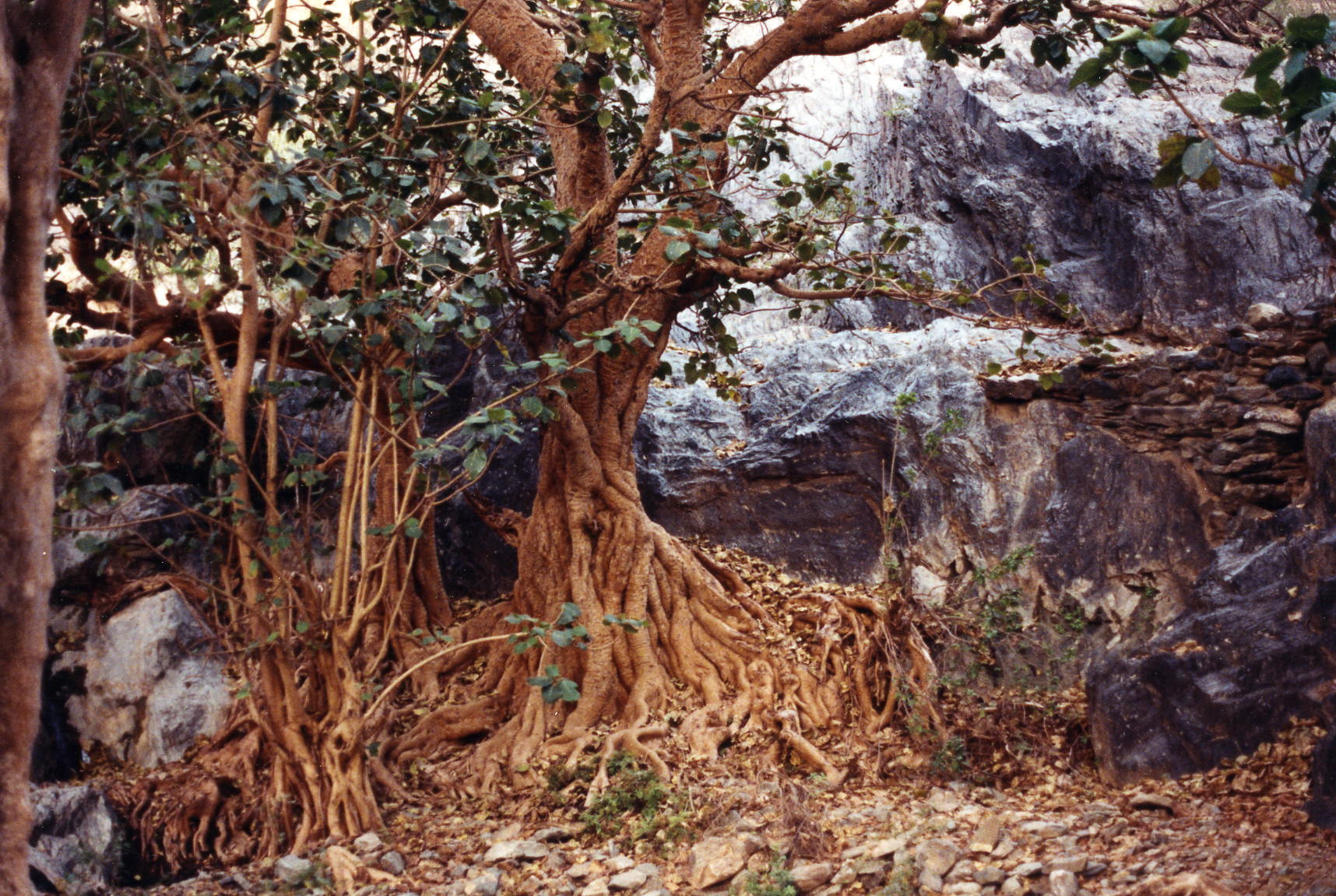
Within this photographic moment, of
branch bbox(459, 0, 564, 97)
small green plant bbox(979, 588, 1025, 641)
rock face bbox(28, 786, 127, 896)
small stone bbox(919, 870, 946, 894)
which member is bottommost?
small stone bbox(919, 870, 946, 894)

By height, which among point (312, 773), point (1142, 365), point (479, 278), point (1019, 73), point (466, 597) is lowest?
point (312, 773)

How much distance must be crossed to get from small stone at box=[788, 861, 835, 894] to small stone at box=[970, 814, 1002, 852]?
575mm

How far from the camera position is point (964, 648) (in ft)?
21.5

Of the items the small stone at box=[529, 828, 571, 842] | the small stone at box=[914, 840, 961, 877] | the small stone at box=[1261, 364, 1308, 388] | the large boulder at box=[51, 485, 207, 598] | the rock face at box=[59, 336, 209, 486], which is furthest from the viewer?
the rock face at box=[59, 336, 209, 486]

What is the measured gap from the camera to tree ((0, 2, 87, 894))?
227cm

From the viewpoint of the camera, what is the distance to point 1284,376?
651 cm

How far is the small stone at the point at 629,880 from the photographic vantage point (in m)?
4.31

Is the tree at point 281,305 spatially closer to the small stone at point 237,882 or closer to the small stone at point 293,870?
the small stone at point 293,870

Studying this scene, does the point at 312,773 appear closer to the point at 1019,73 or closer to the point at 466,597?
the point at 466,597

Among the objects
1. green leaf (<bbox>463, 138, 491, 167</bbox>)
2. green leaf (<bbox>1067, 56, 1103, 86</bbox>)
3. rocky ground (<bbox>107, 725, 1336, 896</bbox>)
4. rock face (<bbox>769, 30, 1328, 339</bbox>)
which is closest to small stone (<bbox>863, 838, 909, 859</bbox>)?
rocky ground (<bbox>107, 725, 1336, 896</bbox>)

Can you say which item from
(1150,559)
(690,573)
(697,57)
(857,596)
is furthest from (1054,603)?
(697,57)

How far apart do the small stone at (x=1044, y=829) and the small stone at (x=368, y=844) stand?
9.23ft

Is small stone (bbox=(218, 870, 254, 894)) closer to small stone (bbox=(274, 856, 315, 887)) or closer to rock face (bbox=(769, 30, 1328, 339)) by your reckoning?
small stone (bbox=(274, 856, 315, 887))

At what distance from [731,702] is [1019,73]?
8.73 meters
